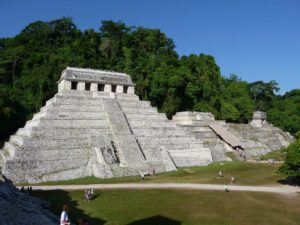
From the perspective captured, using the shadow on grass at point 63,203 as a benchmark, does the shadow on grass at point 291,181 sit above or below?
above

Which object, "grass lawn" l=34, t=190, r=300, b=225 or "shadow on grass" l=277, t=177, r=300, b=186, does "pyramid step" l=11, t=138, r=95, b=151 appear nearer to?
"grass lawn" l=34, t=190, r=300, b=225

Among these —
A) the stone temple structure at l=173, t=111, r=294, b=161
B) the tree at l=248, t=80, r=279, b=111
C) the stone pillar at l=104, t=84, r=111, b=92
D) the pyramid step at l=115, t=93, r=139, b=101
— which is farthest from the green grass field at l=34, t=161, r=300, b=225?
the tree at l=248, t=80, r=279, b=111

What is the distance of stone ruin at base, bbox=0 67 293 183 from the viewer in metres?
32.9

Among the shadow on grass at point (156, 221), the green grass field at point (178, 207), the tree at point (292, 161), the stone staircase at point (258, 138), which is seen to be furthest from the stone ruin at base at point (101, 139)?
the shadow on grass at point (156, 221)

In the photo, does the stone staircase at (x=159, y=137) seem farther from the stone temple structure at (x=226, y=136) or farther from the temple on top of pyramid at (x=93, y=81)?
the stone temple structure at (x=226, y=136)

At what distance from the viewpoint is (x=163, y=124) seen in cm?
4391

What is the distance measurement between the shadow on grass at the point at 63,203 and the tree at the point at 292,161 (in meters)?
18.2

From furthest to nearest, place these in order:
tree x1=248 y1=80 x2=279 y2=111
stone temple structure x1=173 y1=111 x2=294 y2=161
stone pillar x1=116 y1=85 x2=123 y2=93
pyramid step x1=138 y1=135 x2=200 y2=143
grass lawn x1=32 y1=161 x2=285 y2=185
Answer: tree x1=248 y1=80 x2=279 y2=111 < stone temple structure x1=173 y1=111 x2=294 y2=161 < stone pillar x1=116 y1=85 x2=123 y2=93 < pyramid step x1=138 y1=135 x2=200 y2=143 < grass lawn x1=32 y1=161 x2=285 y2=185

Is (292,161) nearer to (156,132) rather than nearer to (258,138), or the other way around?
(156,132)

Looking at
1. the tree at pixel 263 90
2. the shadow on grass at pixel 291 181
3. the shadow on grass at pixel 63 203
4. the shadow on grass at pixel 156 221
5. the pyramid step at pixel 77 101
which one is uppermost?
the tree at pixel 263 90

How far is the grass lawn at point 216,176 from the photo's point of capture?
32.1 meters

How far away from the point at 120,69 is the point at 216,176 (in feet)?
109

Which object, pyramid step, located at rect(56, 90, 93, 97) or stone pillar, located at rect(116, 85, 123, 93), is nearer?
pyramid step, located at rect(56, 90, 93, 97)

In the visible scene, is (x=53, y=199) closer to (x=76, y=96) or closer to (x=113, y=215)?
(x=113, y=215)
